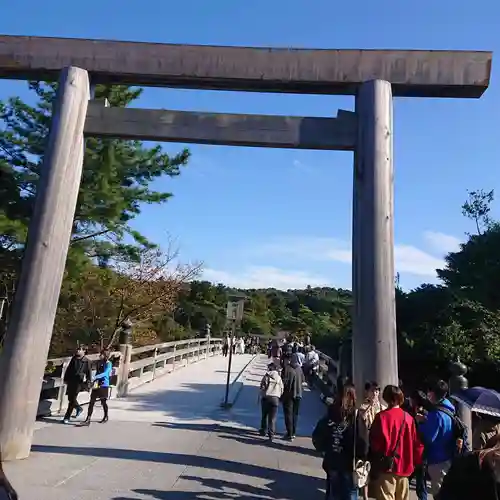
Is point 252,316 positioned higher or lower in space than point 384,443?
higher

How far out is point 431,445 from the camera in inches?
187

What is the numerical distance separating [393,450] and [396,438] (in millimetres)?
103

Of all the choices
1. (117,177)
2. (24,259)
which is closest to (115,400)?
(117,177)

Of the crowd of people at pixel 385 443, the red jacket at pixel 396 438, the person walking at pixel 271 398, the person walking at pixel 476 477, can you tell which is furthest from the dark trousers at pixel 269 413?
the person walking at pixel 476 477

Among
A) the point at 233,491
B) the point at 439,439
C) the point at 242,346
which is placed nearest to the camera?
the point at 439,439

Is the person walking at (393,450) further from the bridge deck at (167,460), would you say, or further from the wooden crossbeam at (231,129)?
the wooden crossbeam at (231,129)

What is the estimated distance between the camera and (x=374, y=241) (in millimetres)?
6465

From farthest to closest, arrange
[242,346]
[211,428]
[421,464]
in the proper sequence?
[242,346], [211,428], [421,464]

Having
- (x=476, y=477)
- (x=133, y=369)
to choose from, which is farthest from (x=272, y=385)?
(x=476, y=477)

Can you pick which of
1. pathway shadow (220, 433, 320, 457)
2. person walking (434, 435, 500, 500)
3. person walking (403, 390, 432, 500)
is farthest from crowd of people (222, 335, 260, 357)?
person walking (434, 435, 500, 500)

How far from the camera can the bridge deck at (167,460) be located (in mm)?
5465

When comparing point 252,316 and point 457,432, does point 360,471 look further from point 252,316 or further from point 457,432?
point 252,316

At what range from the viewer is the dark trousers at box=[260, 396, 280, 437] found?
352 inches

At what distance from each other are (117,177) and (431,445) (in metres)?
10.3
